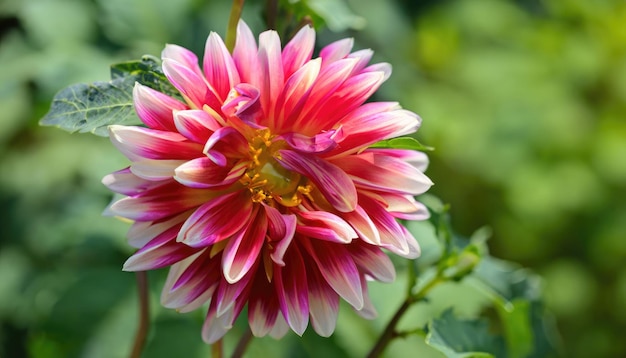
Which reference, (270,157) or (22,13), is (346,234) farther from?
(22,13)

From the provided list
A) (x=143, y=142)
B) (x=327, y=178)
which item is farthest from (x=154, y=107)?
(x=327, y=178)

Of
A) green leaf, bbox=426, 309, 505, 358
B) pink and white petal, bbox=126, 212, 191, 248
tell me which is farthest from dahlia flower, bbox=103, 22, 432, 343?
green leaf, bbox=426, 309, 505, 358

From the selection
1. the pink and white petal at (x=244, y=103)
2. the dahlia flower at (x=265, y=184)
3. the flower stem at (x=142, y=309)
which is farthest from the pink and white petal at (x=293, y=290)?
the flower stem at (x=142, y=309)

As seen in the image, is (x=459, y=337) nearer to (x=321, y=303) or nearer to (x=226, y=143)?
(x=321, y=303)

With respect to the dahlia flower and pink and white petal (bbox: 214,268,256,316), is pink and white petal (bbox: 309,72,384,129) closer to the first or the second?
the dahlia flower

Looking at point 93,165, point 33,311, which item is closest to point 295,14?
point 93,165

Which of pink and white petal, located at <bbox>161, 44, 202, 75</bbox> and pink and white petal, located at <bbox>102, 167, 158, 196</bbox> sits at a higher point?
pink and white petal, located at <bbox>161, 44, 202, 75</bbox>
